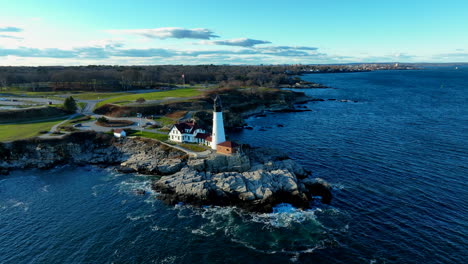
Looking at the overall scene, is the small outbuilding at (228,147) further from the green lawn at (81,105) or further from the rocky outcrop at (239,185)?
the green lawn at (81,105)

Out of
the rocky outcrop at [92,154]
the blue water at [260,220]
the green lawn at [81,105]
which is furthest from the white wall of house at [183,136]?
the green lawn at [81,105]

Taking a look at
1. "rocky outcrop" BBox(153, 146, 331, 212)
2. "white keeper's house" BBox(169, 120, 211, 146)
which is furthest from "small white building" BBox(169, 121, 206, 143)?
"rocky outcrop" BBox(153, 146, 331, 212)

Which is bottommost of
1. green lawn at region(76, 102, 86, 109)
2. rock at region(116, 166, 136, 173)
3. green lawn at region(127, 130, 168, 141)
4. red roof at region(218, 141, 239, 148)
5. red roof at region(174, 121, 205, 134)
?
→ rock at region(116, 166, 136, 173)

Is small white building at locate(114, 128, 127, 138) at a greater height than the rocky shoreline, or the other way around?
small white building at locate(114, 128, 127, 138)

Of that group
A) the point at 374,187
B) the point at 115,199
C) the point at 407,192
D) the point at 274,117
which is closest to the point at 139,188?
the point at 115,199

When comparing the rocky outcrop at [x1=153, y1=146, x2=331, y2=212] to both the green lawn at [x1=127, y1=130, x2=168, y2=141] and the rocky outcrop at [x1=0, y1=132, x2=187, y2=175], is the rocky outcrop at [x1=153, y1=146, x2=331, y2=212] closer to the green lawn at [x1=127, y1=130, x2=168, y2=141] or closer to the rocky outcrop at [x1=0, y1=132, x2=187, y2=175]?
the rocky outcrop at [x1=0, y1=132, x2=187, y2=175]

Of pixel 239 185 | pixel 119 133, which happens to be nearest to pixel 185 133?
pixel 119 133
